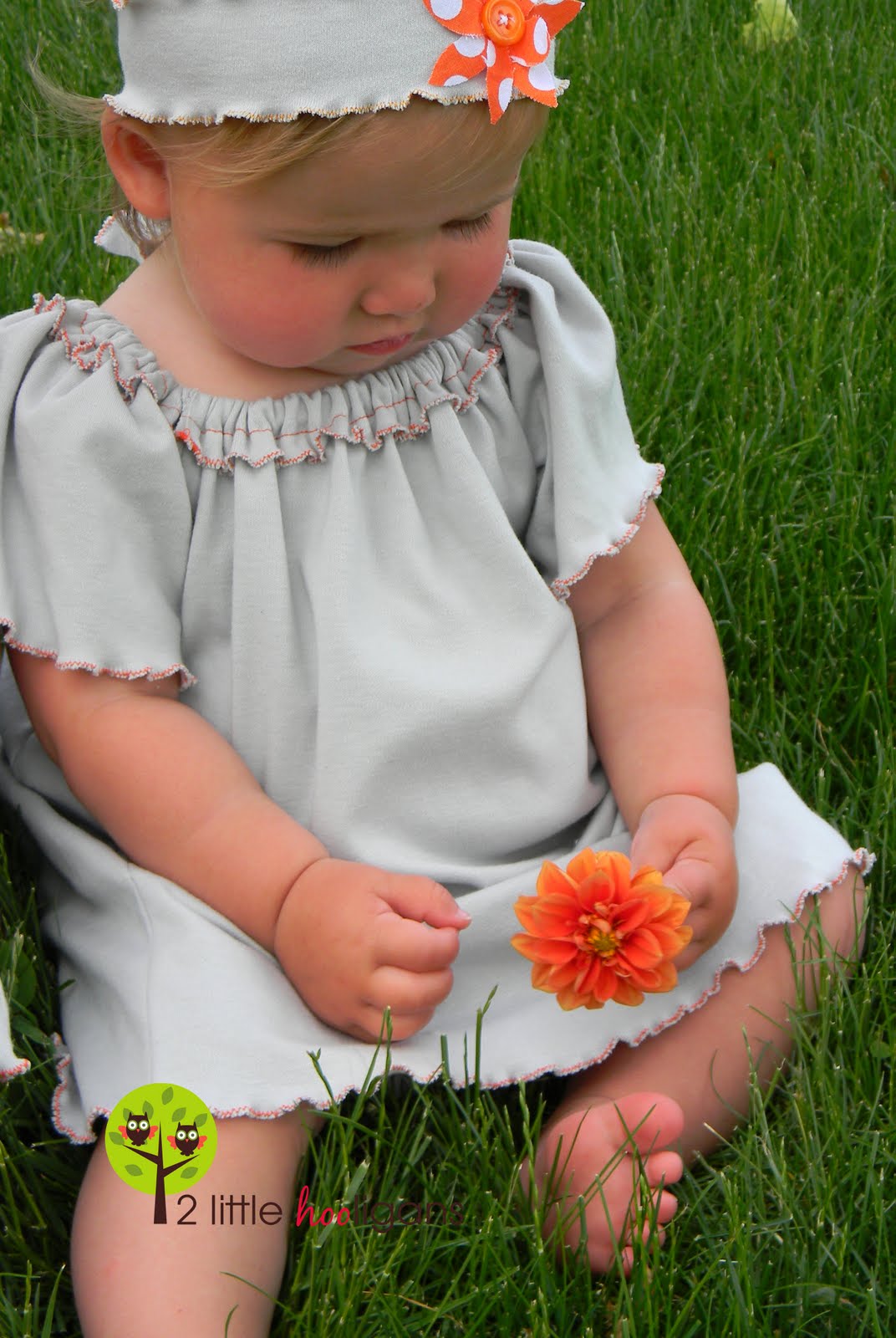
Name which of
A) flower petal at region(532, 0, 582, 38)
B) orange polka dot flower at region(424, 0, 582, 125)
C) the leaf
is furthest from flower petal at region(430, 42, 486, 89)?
the leaf

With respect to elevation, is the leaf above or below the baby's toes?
above

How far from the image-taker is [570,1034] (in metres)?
1.55

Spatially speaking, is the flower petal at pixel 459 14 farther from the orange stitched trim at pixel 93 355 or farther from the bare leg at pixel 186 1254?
the bare leg at pixel 186 1254

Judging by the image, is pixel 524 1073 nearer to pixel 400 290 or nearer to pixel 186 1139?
pixel 186 1139

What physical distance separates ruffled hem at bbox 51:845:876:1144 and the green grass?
0.03 metres

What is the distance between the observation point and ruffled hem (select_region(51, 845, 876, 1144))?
55.4 inches

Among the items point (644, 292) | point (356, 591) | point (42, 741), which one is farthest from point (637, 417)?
point (42, 741)

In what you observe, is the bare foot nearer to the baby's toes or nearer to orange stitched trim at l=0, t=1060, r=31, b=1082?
the baby's toes

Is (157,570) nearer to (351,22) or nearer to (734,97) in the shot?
(351,22)

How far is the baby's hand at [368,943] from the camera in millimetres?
1434

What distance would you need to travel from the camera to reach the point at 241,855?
151cm

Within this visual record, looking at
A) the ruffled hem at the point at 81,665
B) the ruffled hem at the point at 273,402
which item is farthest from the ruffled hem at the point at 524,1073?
the ruffled hem at the point at 273,402

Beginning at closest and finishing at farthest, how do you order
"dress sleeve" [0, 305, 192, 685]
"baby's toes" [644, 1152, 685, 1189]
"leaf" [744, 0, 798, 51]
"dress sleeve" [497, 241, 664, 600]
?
"baby's toes" [644, 1152, 685, 1189] → "dress sleeve" [0, 305, 192, 685] → "dress sleeve" [497, 241, 664, 600] → "leaf" [744, 0, 798, 51]

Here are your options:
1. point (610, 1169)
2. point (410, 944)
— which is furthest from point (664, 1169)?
point (410, 944)
